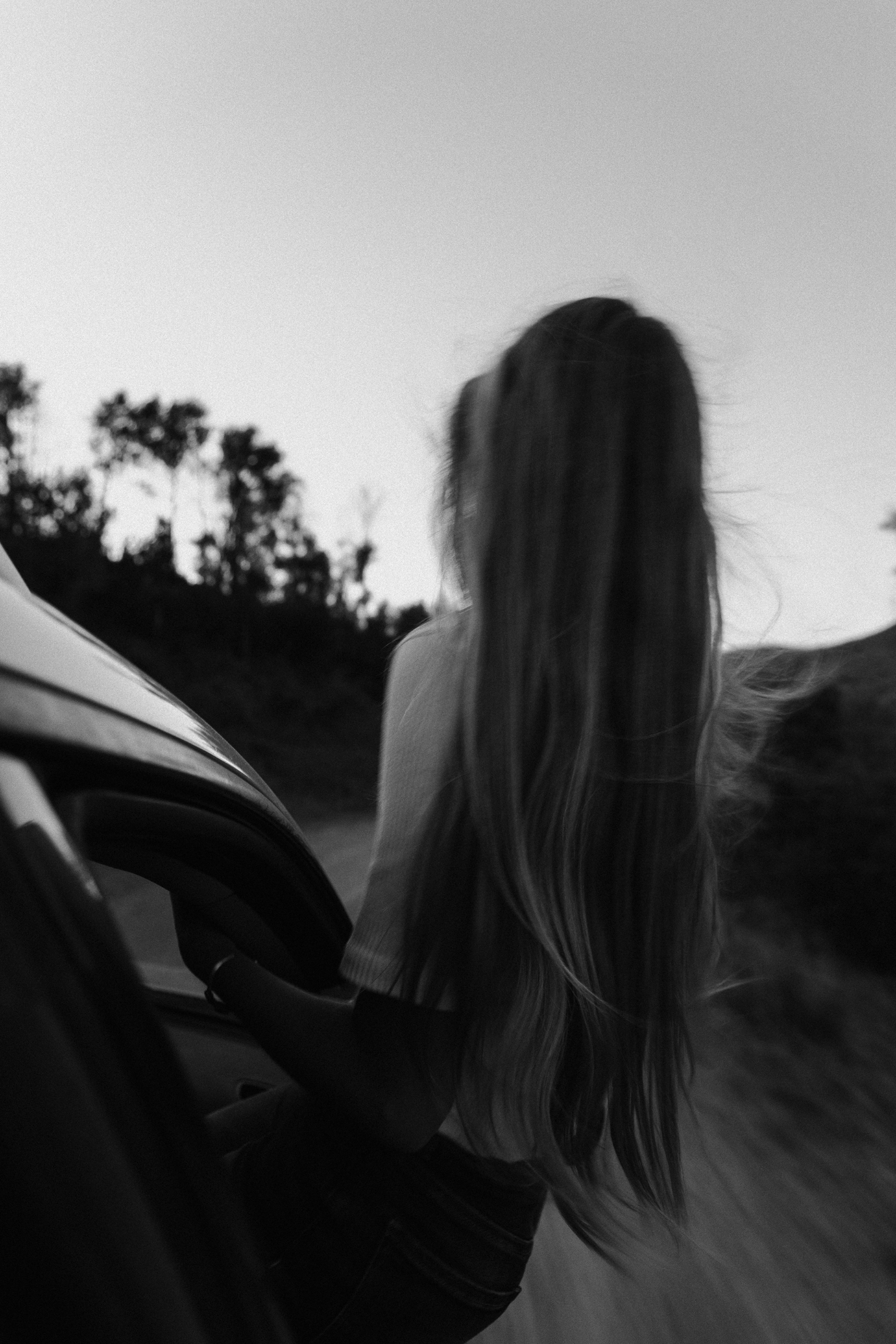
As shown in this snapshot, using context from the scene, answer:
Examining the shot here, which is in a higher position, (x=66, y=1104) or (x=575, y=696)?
(x=575, y=696)

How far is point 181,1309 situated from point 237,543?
27.0m

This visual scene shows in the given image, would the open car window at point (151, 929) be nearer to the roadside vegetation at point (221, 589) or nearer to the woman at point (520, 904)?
the woman at point (520, 904)

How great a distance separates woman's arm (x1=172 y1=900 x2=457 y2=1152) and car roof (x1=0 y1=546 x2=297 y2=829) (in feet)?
1.13

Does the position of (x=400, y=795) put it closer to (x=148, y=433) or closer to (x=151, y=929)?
(x=151, y=929)

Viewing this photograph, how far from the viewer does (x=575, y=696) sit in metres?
1.22

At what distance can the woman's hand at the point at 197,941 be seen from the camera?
1.26m

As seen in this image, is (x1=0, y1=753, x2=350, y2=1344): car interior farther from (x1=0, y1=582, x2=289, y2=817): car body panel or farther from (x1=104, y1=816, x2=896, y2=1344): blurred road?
(x1=104, y1=816, x2=896, y2=1344): blurred road

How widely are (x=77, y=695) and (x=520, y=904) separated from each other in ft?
2.19

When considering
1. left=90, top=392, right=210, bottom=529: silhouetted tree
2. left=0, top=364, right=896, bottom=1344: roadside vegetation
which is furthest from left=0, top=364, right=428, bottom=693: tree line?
left=0, top=364, right=896, bottom=1344: roadside vegetation

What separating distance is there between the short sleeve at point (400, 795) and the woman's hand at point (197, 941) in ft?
0.57

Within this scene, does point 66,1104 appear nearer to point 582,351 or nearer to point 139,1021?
point 139,1021

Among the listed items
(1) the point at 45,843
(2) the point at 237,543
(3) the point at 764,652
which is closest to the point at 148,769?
(1) the point at 45,843

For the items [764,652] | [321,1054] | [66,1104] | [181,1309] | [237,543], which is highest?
[237,543]

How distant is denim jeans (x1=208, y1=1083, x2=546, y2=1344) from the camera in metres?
1.16
